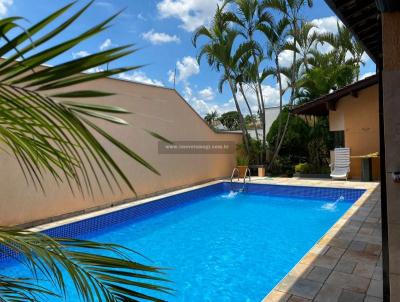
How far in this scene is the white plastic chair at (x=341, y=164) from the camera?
11562 millimetres

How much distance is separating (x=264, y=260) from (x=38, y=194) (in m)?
5.27

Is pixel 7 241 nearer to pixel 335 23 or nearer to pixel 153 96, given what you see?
pixel 153 96

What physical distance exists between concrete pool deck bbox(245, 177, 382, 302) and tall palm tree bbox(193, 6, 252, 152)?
8.96 metres

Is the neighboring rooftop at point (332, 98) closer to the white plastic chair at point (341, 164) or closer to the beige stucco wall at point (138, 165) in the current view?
the white plastic chair at point (341, 164)

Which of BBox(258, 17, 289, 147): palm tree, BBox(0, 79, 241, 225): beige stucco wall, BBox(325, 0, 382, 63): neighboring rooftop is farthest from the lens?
BBox(258, 17, 289, 147): palm tree

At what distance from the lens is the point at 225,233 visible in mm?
7309

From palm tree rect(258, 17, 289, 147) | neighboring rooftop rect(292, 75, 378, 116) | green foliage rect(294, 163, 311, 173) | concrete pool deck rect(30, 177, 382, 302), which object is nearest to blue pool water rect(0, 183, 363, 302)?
concrete pool deck rect(30, 177, 382, 302)

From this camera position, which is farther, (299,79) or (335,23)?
(335,23)

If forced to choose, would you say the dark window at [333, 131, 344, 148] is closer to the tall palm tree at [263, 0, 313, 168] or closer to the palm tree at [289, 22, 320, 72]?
the tall palm tree at [263, 0, 313, 168]

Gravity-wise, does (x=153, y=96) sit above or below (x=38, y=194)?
above

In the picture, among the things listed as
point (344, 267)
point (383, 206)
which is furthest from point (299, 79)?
point (383, 206)

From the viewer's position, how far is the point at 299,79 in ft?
45.7

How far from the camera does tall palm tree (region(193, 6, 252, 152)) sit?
1295 centimetres

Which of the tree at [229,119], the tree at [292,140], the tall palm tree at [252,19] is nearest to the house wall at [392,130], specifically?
the tall palm tree at [252,19]
